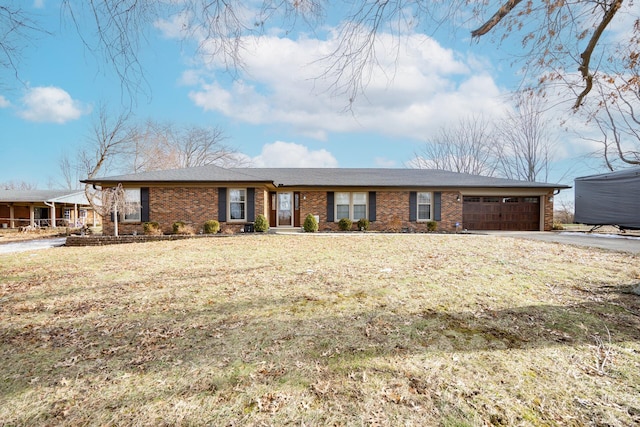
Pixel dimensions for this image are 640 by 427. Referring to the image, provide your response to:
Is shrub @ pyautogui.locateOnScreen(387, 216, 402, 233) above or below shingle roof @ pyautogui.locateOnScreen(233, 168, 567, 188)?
below

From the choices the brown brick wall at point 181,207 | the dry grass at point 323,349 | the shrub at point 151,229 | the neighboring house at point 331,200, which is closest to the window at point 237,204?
the neighboring house at point 331,200

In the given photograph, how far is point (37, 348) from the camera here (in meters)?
2.89

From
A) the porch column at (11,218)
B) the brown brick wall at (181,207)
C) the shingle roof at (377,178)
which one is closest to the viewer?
the brown brick wall at (181,207)

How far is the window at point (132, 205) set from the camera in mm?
14641

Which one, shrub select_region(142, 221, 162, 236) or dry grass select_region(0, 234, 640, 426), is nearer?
dry grass select_region(0, 234, 640, 426)

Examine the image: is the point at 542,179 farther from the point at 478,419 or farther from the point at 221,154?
the point at 478,419

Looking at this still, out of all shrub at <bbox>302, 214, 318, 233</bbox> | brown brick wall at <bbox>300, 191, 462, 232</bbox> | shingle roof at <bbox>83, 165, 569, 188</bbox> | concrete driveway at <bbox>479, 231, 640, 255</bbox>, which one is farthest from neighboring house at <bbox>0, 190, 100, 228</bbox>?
concrete driveway at <bbox>479, 231, 640, 255</bbox>

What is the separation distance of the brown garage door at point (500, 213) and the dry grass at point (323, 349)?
39.5 feet

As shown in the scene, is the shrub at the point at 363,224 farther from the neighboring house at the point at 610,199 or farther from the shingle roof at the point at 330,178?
the neighboring house at the point at 610,199

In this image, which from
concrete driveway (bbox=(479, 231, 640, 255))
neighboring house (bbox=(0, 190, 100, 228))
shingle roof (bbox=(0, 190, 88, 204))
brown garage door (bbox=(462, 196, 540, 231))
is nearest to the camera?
concrete driveway (bbox=(479, 231, 640, 255))

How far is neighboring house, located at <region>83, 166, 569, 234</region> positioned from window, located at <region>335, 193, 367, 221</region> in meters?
0.01

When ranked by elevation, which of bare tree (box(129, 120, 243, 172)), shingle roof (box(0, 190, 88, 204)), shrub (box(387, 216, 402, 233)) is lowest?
shrub (box(387, 216, 402, 233))

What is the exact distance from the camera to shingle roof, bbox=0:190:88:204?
77.6 feet

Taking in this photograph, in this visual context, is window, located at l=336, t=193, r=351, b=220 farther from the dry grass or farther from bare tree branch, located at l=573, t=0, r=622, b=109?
bare tree branch, located at l=573, t=0, r=622, b=109
